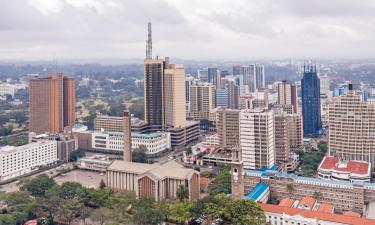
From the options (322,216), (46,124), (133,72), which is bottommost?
(322,216)

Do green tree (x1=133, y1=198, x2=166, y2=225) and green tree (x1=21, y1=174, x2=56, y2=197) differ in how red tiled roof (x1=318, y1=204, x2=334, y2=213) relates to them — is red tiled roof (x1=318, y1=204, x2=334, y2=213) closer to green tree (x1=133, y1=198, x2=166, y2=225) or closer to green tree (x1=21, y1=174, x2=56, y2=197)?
green tree (x1=133, y1=198, x2=166, y2=225)

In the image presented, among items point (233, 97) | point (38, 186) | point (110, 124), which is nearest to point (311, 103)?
point (233, 97)

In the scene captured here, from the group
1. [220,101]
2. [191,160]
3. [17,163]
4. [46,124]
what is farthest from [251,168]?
[220,101]

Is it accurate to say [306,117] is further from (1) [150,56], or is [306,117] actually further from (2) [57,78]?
(2) [57,78]

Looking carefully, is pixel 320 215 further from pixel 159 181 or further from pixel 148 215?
pixel 159 181

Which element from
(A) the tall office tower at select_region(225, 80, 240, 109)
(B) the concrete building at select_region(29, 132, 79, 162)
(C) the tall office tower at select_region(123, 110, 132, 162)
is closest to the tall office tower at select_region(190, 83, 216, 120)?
(A) the tall office tower at select_region(225, 80, 240, 109)

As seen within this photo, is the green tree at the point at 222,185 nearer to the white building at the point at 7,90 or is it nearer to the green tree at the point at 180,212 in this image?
the green tree at the point at 180,212
